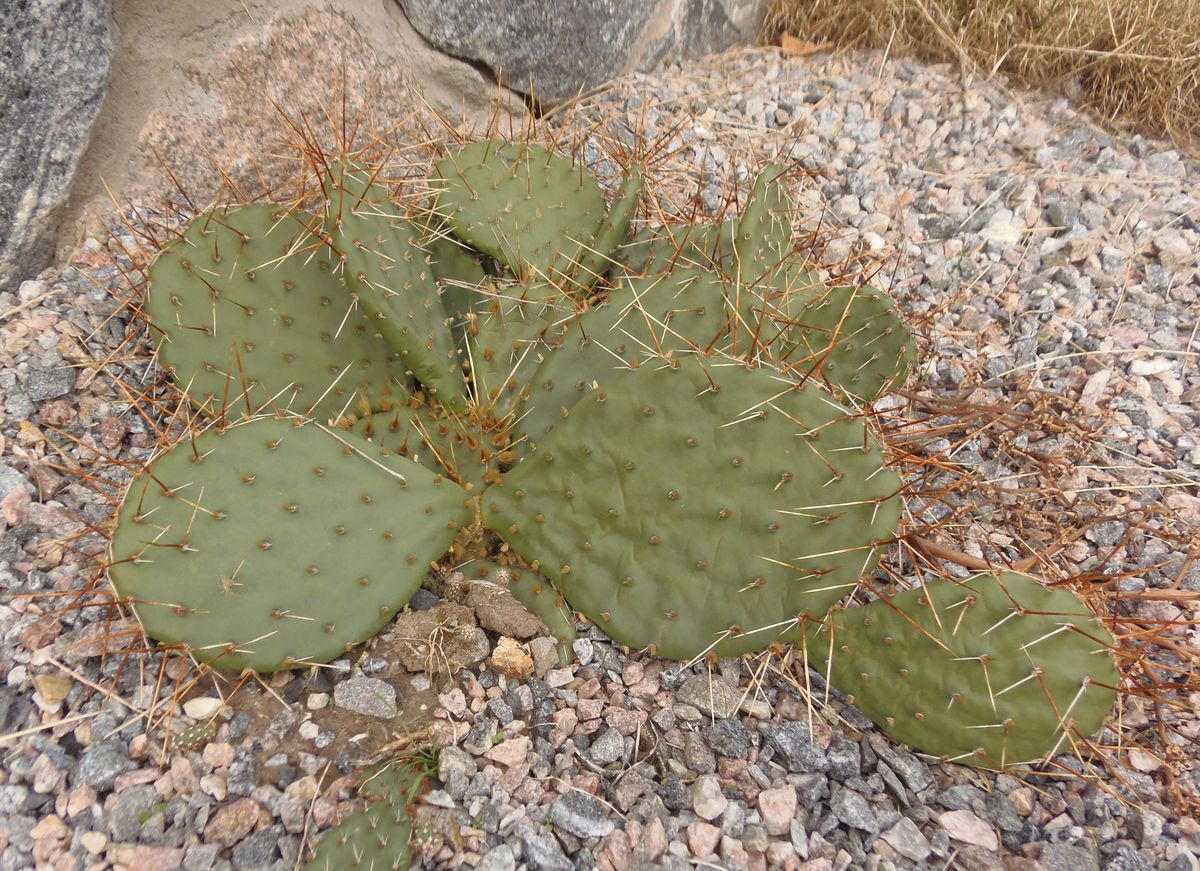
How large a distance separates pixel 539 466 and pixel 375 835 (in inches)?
22.9

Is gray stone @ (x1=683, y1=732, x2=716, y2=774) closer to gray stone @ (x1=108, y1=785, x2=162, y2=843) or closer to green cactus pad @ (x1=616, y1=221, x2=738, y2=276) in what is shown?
gray stone @ (x1=108, y1=785, x2=162, y2=843)

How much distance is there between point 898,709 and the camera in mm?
1229

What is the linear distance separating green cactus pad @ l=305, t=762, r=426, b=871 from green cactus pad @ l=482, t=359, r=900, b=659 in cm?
39

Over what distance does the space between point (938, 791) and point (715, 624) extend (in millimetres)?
402

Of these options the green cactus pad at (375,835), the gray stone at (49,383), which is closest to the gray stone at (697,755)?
the green cactus pad at (375,835)

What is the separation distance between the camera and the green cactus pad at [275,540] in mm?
1110

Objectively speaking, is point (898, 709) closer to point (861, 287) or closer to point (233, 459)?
point (861, 287)

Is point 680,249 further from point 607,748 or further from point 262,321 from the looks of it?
point 607,748

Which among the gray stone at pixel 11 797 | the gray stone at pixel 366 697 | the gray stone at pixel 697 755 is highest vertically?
the gray stone at pixel 697 755

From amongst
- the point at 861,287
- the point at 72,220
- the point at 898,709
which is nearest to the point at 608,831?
the point at 898,709

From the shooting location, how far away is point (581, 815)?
3.64 ft

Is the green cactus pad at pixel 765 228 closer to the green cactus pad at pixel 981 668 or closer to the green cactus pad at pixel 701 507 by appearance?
the green cactus pad at pixel 701 507

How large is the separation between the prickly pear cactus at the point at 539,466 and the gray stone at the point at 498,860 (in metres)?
0.11

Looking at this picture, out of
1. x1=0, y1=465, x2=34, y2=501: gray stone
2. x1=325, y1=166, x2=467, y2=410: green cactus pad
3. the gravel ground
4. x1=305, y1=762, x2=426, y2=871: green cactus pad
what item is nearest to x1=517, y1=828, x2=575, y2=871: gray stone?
the gravel ground
